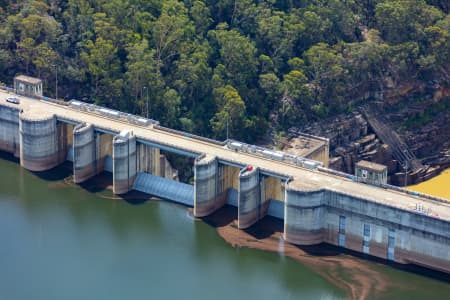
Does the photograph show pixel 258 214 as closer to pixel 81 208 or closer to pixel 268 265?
pixel 268 265

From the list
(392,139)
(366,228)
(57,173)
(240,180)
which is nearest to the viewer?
(366,228)

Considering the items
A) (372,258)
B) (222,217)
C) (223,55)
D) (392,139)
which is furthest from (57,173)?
→ (392,139)

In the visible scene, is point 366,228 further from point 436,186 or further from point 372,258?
point 436,186

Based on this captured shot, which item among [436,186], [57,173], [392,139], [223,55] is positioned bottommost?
[436,186]

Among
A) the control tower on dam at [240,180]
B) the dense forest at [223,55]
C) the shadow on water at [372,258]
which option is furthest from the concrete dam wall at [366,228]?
the dense forest at [223,55]

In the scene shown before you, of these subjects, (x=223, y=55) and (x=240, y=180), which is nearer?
Result: (x=240, y=180)

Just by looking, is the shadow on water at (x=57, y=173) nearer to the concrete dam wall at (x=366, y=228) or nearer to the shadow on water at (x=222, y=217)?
the shadow on water at (x=222, y=217)
